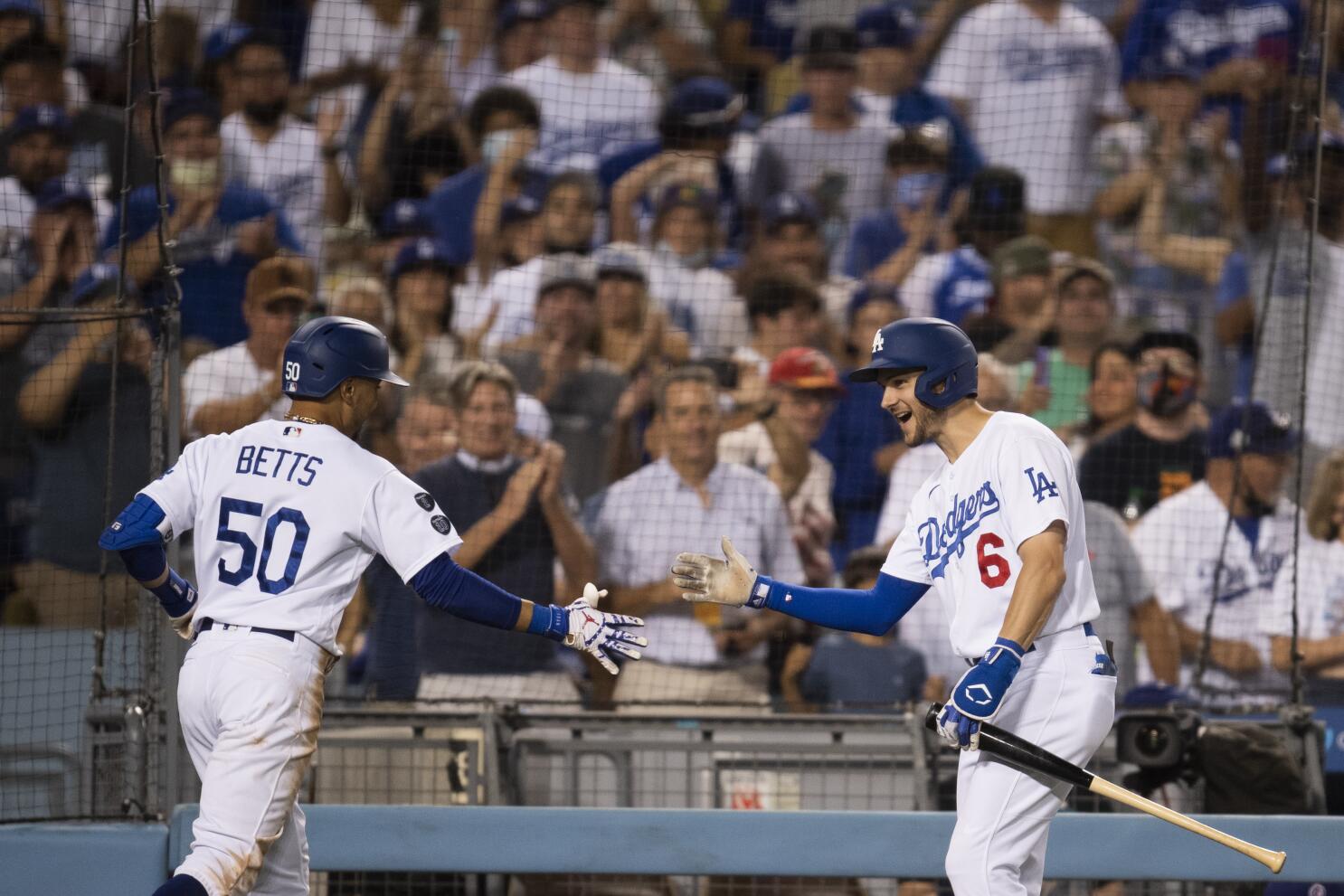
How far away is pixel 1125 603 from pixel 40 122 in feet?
17.2

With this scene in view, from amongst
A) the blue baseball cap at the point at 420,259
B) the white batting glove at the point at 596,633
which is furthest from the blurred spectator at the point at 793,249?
the white batting glove at the point at 596,633

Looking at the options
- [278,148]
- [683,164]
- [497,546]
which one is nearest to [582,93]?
[683,164]

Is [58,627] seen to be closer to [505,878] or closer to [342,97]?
[505,878]

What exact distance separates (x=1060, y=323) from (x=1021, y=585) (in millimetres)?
4054

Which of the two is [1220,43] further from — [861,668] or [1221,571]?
[861,668]

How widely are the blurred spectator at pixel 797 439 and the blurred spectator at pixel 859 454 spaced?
10 centimetres

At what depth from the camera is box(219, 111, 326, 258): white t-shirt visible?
774cm

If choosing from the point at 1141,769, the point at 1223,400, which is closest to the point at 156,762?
the point at 1141,769

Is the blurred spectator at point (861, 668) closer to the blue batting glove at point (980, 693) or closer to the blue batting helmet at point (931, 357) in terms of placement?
the blue batting helmet at point (931, 357)

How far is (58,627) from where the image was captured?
19.0ft

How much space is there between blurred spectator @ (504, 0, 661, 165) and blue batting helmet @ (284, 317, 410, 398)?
4.43m

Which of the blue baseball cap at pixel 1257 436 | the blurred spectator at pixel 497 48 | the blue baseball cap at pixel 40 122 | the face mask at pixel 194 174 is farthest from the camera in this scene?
the blurred spectator at pixel 497 48

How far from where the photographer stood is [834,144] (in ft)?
27.2

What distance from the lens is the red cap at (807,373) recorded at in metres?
6.80
